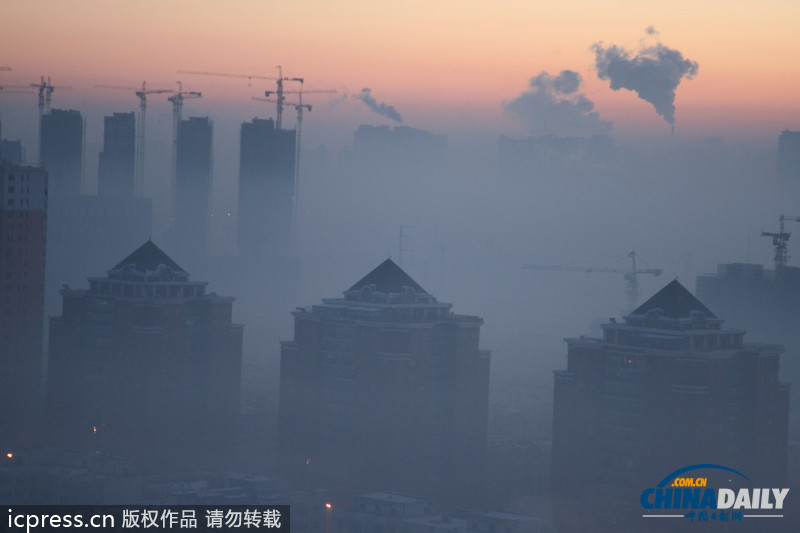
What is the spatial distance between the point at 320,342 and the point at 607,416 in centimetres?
1268

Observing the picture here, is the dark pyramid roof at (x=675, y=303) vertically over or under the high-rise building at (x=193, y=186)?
under

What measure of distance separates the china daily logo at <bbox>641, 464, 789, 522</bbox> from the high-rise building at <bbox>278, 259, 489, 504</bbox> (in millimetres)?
8826

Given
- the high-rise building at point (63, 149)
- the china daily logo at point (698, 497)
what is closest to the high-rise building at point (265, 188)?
the high-rise building at point (63, 149)

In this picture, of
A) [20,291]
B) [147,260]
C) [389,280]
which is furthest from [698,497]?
[20,291]

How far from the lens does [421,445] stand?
160 ft

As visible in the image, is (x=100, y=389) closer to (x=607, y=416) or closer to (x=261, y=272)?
(x=607, y=416)

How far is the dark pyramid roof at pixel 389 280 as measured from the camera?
5022cm

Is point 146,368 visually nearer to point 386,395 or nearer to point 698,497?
point 386,395

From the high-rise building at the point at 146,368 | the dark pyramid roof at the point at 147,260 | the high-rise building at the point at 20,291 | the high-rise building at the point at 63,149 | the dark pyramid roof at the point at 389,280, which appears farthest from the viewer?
the high-rise building at the point at 63,149

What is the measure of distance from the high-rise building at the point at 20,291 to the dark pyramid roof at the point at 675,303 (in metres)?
28.3

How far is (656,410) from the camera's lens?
4194 centimetres

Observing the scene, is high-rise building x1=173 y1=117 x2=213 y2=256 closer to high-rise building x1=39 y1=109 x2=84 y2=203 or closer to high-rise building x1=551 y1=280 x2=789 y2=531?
high-rise building x1=39 y1=109 x2=84 y2=203

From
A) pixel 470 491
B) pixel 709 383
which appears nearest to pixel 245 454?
pixel 470 491

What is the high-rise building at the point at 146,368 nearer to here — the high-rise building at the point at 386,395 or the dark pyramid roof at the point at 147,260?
the dark pyramid roof at the point at 147,260
